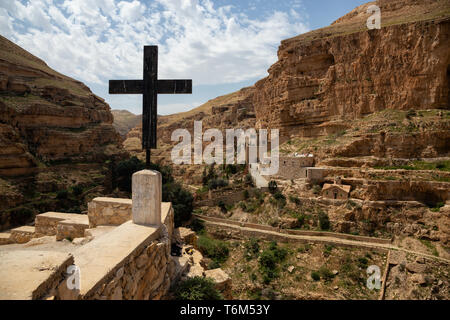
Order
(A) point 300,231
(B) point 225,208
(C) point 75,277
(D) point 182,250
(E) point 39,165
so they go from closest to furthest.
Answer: (C) point 75,277 → (D) point 182,250 → (A) point 300,231 → (B) point 225,208 → (E) point 39,165

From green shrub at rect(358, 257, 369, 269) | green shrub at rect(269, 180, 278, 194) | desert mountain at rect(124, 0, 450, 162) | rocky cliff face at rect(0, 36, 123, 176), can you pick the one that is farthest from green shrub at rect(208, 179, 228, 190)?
rocky cliff face at rect(0, 36, 123, 176)

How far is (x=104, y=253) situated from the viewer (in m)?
3.23

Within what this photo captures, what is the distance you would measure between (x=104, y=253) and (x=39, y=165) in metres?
23.9

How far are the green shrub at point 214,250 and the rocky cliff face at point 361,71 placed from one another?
1508cm

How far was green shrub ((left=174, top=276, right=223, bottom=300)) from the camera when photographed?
13.5 feet

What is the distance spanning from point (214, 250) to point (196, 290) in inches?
447

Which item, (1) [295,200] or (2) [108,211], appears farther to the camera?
(1) [295,200]

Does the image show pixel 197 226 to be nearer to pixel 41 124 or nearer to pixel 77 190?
pixel 77 190

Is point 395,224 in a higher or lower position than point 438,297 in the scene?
higher

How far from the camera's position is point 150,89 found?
16.0 ft

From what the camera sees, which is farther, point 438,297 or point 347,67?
point 347,67

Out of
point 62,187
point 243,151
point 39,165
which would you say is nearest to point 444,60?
point 243,151

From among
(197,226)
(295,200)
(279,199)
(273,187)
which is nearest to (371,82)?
(273,187)
